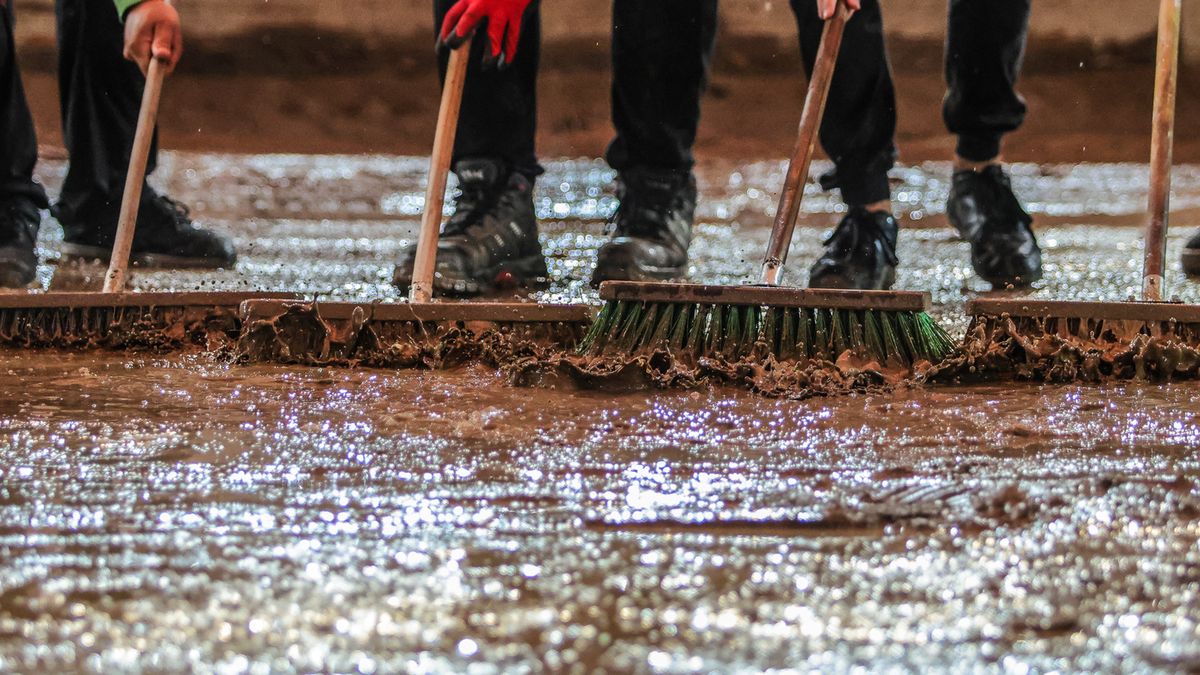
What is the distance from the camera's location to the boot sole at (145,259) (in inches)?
88.1

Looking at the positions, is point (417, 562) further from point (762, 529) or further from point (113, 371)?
point (113, 371)

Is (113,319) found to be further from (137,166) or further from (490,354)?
(490,354)

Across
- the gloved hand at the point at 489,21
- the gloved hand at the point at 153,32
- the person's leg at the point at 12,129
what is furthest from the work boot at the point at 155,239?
the gloved hand at the point at 489,21

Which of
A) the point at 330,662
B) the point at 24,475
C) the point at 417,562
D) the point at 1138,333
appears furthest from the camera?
the point at 1138,333

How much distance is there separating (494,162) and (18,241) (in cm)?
85

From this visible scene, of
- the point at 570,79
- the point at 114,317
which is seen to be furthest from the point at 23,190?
the point at 570,79

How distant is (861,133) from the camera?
1.94 meters

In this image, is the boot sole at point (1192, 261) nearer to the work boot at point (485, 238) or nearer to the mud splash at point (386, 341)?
the work boot at point (485, 238)

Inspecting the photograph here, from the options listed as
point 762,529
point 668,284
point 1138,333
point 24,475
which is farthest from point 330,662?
point 1138,333

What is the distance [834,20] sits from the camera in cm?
151

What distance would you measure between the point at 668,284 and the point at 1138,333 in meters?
0.51

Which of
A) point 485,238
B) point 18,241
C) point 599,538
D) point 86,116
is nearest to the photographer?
point 599,538

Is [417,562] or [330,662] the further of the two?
[417,562]

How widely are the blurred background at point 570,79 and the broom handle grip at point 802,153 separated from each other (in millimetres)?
3124
